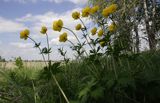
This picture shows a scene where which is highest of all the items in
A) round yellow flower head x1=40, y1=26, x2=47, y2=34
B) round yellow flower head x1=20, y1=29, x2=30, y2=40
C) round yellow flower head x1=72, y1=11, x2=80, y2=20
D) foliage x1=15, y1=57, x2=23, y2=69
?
round yellow flower head x1=72, y1=11, x2=80, y2=20

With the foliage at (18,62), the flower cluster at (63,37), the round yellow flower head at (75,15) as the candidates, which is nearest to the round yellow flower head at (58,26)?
the flower cluster at (63,37)

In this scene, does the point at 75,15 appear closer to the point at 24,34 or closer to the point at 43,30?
the point at 43,30

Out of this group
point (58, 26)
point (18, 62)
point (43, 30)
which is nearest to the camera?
point (58, 26)

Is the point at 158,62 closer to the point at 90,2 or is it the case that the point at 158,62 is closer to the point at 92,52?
the point at 92,52

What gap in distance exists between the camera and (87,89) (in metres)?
2.09

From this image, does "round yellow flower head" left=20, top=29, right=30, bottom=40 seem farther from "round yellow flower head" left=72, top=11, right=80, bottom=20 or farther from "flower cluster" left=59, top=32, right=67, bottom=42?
"round yellow flower head" left=72, top=11, right=80, bottom=20

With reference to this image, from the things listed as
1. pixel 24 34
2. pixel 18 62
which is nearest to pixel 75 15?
pixel 24 34

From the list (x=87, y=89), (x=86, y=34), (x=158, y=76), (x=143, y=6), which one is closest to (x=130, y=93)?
(x=158, y=76)

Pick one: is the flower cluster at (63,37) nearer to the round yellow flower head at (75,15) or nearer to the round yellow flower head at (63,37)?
the round yellow flower head at (63,37)

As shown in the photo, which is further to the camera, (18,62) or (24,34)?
(18,62)

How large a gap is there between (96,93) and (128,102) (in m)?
0.39

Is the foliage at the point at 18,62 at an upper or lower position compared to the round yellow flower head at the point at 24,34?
lower

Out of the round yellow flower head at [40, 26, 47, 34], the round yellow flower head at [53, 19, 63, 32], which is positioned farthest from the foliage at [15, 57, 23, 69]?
the round yellow flower head at [53, 19, 63, 32]

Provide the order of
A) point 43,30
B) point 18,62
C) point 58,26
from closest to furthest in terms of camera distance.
→ point 58,26 → point 43,30 → point 18,62
